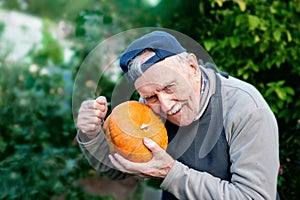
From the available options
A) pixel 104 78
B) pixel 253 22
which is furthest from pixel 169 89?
pixel 253 22

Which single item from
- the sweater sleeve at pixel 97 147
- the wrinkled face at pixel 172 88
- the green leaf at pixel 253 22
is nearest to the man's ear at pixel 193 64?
the wrinkled face at pixel 172 88

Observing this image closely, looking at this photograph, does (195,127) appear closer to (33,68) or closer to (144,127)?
(144,127)

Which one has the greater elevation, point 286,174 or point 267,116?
point 267,116

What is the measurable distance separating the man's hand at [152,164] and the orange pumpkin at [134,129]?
0.02 m

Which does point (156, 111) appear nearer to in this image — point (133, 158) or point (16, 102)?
point (133, 158)

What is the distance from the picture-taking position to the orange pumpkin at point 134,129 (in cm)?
164

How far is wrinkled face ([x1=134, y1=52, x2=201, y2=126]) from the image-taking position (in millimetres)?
1590

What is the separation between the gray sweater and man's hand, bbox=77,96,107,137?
0.29m

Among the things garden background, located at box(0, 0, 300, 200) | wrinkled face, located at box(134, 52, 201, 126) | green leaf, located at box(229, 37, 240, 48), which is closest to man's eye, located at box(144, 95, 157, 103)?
wrinkled face, located at box(134, 52, 201, 126)

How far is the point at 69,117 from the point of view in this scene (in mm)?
4000

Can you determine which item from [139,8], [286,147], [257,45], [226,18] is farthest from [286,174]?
[139,8]

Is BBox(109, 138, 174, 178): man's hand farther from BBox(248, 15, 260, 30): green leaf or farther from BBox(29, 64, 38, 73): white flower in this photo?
BBox(29, 64, 38, 73): white flower

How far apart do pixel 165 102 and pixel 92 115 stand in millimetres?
253

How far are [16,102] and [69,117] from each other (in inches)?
16.7
